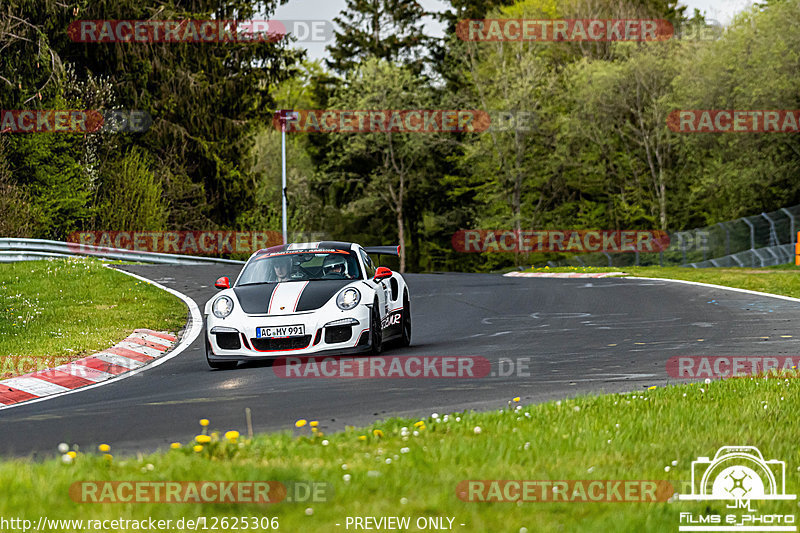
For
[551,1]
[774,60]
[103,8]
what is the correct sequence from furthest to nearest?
[551,1] < [774,60] < [103,8]

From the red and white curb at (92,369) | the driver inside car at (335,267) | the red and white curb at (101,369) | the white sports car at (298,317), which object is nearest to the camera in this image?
the red and white curb at (101,369)

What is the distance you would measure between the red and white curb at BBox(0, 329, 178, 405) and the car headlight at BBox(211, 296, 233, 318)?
5.19 feet

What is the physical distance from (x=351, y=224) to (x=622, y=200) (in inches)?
976

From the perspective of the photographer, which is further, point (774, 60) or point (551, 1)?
point (551, 1)

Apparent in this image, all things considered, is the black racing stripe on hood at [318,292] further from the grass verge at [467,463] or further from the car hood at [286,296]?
the grass verge at [467,463]

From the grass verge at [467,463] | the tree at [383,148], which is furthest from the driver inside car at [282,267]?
the tree at [383,148]

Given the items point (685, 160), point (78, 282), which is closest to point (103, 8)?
point (78, 282)

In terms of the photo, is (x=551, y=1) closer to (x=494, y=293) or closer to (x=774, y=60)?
(x=774, y=60)

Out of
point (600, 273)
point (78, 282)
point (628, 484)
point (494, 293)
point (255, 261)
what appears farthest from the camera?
point (600, 273)

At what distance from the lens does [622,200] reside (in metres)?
60.8

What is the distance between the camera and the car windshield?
13312 mm

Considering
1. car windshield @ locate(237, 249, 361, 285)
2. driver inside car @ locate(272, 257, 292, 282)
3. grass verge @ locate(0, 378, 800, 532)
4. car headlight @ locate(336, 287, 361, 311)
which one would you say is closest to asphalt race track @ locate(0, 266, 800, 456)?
grass verge @ locate(0, 378, 800, 532)

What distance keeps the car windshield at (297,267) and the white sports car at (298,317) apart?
21mm

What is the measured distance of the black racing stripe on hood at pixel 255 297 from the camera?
12156 millimetres
